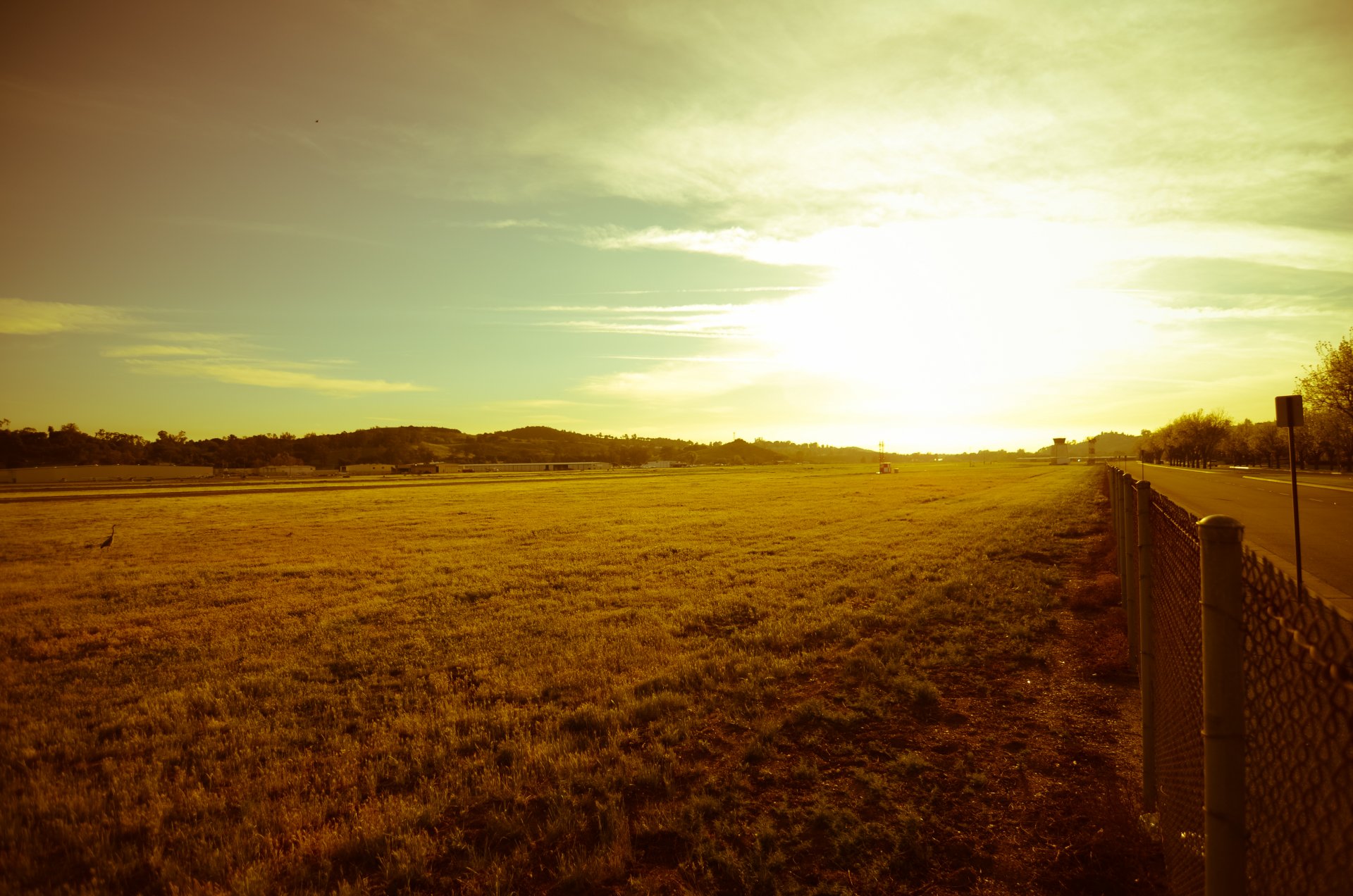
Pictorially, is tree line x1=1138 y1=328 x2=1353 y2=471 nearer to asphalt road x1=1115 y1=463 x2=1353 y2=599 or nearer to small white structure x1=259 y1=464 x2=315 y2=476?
asphalt road x1=1115 y1=463 x2=1353 y2=599

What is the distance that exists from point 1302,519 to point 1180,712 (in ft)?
74.7

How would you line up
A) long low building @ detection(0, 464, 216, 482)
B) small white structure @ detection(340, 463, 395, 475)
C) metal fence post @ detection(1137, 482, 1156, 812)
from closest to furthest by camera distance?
metal fence post @ detection(1137, 482, 1156, 812), long low building @ detection(0, 464, 216, 482), small white structure @ detection(340, 463, 395, 475)

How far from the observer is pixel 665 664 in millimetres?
8688

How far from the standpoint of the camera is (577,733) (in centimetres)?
656

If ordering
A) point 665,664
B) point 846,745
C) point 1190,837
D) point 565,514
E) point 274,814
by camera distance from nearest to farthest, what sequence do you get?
point 1190,837 < point 274,814 < point 846,745 < point 665,664 < point 565,514

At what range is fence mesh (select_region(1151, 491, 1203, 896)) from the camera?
3.42 m

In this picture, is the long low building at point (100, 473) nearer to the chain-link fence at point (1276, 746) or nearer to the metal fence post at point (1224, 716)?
the chain-link fence at point (1276, 746)

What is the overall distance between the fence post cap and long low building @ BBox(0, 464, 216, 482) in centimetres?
16405

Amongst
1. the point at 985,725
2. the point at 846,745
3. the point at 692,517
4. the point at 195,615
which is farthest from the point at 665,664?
the point at 692,517

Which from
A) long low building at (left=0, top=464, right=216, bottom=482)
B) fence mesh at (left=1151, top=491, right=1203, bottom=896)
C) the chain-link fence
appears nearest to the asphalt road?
fence mesh at (left=1151, top=491, right=1203, bottom=896)

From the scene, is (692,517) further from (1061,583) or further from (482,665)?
(482,665)

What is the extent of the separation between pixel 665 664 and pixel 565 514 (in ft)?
90.5

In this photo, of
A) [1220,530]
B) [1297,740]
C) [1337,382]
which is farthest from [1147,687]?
[1337,382]

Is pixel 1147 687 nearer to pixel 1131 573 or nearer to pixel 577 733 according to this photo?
pixel 577 733
